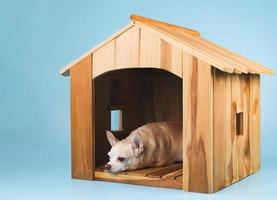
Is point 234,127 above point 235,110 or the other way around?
the other way around

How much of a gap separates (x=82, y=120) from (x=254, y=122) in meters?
1.53

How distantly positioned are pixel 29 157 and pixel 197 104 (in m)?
2.44

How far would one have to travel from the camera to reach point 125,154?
5426 millimetres

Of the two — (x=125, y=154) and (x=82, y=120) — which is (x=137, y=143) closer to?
(x=125, y=154)

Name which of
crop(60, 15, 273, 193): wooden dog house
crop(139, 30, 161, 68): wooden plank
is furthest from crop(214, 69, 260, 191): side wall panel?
crop(139, 30, 161, 68): wooden plank

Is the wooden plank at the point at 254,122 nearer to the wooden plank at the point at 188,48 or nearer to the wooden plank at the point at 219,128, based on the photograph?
the wooden plank at the point at 219,128

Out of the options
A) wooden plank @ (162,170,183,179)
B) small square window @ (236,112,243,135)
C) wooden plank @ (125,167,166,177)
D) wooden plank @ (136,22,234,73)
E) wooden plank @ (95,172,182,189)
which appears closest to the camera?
wooden plank @ (136,22,234,73)

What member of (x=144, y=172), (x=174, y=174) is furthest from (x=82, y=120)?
(x=174, y=174)

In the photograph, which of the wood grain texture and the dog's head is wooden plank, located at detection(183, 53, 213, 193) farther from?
the wood grain texture

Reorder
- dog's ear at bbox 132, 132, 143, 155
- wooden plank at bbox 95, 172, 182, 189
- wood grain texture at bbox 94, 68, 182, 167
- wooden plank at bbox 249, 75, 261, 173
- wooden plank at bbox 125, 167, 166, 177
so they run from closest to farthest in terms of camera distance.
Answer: wooden plank at bbox 95, 172, 182, 189, wooden plank at bbox 125, 167, 166, 177, dog's ear at bbox 132, 132, 143, 155, wooden plank at bbox 249, 75, 261, 173, wood grain texture at bbox 94, 68, 182, 167

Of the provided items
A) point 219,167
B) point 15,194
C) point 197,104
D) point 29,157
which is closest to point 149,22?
point 197,104

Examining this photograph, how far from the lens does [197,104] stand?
4.95 metres

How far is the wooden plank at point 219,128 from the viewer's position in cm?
500

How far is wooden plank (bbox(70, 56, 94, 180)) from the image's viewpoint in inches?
218
